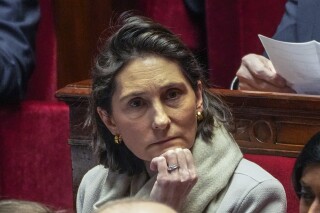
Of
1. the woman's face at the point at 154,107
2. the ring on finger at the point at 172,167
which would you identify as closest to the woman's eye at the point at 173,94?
the woman's face at the point at 154,107

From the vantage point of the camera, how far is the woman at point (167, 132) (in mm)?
1311

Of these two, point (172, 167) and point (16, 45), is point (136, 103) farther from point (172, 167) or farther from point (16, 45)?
point (16, 45)

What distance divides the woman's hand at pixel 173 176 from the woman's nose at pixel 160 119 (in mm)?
41

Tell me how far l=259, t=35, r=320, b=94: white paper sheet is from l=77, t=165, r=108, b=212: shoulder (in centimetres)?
36

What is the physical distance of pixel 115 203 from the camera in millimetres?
861

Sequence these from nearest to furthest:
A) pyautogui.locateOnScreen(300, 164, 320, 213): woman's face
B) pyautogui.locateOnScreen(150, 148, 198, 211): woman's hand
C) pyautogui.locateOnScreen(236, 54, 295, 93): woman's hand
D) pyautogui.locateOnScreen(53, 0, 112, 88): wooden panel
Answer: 1. pyautogui.locateOnScreen(300, 164, 320, 213): woman's face
2. pyautogui.locateOnScreen(150, 148, 198, 211): woman's hand
3. pyautogui.locateOnScreen(236, 54, 295, 93): woman's hand
4. pyautogui.locateOnScreen(53, 0, 112, 88): wooden panel

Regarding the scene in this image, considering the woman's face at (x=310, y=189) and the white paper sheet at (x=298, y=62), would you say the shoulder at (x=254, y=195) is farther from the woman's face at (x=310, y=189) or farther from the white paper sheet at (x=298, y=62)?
the white paper sheet at (x=298, y=62)

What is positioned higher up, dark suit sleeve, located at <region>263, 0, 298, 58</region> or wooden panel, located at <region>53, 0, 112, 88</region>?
dark suit sleeve, located at <region>263, 0, 298, 58</region>

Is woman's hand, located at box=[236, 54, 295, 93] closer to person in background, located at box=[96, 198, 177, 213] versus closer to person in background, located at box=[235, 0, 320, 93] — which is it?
person in background, located at box=[235, 0, 320, 93]

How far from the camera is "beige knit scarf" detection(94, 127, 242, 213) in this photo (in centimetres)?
134

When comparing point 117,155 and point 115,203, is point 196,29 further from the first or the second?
point 115,203

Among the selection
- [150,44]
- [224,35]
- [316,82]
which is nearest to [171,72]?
[150,44]

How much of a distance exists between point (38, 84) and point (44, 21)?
168 mm

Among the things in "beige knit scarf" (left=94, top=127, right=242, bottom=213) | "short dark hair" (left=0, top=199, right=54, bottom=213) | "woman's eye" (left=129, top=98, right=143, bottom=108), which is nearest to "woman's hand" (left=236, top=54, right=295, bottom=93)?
"beige knit scarf" (left=94, top=127, right=242, bottom=213)
